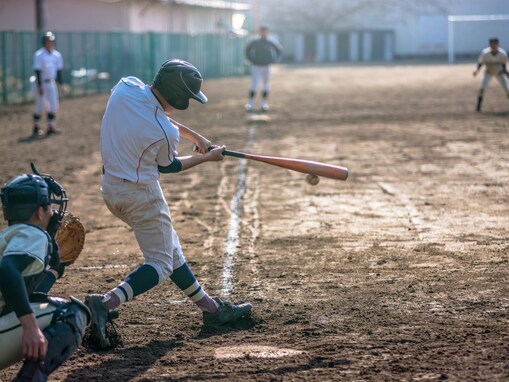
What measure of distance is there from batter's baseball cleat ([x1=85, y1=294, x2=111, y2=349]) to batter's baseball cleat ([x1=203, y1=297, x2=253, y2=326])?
0.91 metres

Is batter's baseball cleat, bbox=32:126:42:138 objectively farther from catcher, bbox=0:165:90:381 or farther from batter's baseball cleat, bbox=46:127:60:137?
catcher, bbox=0:165:90:381

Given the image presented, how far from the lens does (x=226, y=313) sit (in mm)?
6535

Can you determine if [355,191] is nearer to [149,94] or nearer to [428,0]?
[149,94]

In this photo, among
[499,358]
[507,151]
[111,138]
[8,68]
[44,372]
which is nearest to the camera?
[44,372]

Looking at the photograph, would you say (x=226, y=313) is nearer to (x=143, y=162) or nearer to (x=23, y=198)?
(x=143, y=162)

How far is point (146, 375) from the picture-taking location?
5.56 metres

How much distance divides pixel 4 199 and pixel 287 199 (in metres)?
7.32

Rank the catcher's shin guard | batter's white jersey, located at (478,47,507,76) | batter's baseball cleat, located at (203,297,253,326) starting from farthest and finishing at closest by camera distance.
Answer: batter's white jersey, located at (478,47,507,76) → batter's baseball cleat, located at (203,297,253,326) → the catcher's shin guard

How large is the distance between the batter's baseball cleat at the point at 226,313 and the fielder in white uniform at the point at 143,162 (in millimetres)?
505

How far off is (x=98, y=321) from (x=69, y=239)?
24.0 inches

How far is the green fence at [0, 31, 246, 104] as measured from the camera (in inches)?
1191

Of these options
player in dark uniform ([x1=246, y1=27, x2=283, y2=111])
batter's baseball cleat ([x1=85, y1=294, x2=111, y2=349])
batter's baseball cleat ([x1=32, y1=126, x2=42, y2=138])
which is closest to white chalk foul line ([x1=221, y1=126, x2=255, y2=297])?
batter's baseball cleat ([x1=85, y1=294, x2=111, y2=349])

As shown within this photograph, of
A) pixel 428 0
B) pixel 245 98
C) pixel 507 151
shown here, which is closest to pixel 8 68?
pixel 245 98

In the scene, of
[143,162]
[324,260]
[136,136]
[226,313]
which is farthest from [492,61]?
[136,136]
